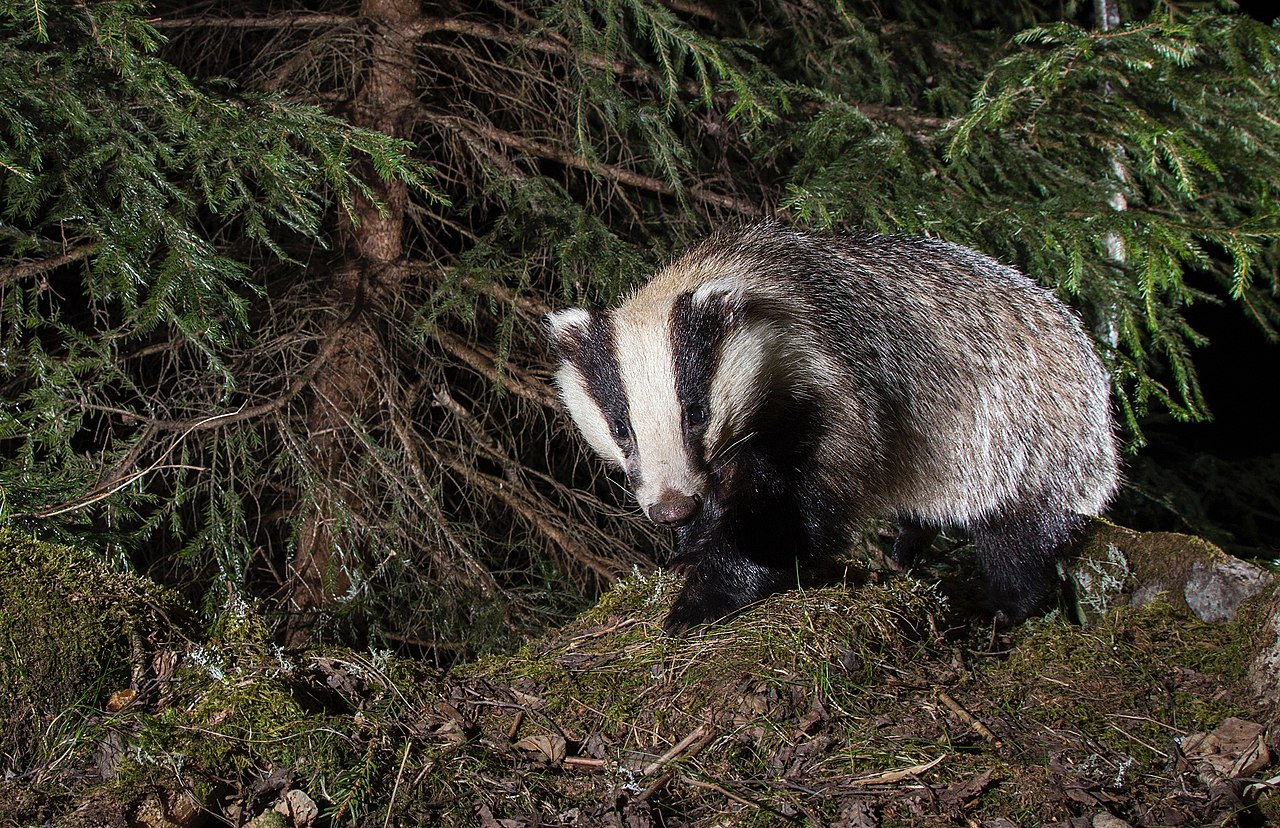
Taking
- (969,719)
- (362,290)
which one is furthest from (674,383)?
(362,290)

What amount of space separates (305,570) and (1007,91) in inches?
144

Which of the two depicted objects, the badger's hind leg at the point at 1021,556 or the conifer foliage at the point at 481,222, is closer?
the conifer foliage at the point at 481,222

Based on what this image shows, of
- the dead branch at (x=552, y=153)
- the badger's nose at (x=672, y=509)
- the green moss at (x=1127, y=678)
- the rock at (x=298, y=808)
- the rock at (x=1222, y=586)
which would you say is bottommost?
the rock at (x=298, y=808)

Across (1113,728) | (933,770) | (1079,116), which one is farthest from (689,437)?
(1079,116)

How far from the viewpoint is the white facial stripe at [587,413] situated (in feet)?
11.5

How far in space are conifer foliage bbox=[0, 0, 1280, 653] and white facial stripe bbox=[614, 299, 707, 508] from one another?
912 mm

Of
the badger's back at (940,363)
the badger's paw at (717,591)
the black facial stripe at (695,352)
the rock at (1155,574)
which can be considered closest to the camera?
the black facial stripe at (695,352)

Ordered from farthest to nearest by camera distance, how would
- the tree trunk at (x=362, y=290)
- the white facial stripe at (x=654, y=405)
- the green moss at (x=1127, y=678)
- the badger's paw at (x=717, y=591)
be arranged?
the tree trunk at (x=362, y=290), the badger's paw at (x=717, y=591), the white facial stripe at (x=654, y=405), the green moss at (x=1127, y=678)

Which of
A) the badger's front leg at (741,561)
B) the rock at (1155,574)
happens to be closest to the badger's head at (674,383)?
the badger's front leg at (741,561)

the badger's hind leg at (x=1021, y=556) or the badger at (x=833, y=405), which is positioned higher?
the badger at (x=833, y=405)

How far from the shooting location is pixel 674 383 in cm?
321

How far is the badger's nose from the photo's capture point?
117 inches

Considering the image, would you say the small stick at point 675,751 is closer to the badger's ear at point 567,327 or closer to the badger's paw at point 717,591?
the badger's paw at point 717,591

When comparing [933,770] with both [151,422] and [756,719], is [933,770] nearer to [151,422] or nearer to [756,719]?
[756,719]
